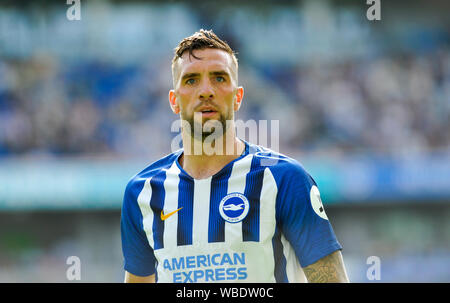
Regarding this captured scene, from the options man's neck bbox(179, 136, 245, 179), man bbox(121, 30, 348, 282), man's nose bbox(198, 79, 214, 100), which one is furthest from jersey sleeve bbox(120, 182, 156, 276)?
man's nose bbox(198, 79, 214, 100)

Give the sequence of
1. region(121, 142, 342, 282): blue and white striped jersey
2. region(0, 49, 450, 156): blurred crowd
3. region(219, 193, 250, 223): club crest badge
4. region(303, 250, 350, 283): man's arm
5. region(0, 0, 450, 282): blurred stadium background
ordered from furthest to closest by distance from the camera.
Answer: region(0, 49, 450, 156): blurred crowd
region(0, 0, 450, 282): blurred stadium background
region(219, 193, 250, 223): club crest badge
region(121, 142, 342, 282): blue and white striped jersey
region(303, 250, 350, 283): man's arm

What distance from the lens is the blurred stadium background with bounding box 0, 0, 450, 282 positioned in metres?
12.6

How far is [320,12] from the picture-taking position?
15.2 meters

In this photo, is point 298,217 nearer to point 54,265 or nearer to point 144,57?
point 54,265

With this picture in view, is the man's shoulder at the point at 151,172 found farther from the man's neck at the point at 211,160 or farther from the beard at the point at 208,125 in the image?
the beard at the point at 208,125

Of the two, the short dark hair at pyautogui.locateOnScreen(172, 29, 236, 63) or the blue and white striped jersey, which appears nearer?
the blue and white striped jersey

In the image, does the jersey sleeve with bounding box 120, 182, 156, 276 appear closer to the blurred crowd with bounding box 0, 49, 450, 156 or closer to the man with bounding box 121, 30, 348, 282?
the man with bounding box 121, 30, 348, 282

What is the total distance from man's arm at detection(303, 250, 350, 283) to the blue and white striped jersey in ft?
0.12

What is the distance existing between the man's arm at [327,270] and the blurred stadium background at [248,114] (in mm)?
9466

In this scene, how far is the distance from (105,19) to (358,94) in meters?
6.31

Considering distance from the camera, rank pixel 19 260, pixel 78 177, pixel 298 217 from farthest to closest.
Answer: pixel 19 260
pixel 78 177
pixel 298 217

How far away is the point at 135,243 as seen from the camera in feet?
11.6

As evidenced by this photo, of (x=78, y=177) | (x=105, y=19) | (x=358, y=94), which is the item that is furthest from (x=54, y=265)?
(x=358, y=94)

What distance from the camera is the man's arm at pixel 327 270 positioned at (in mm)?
3007
